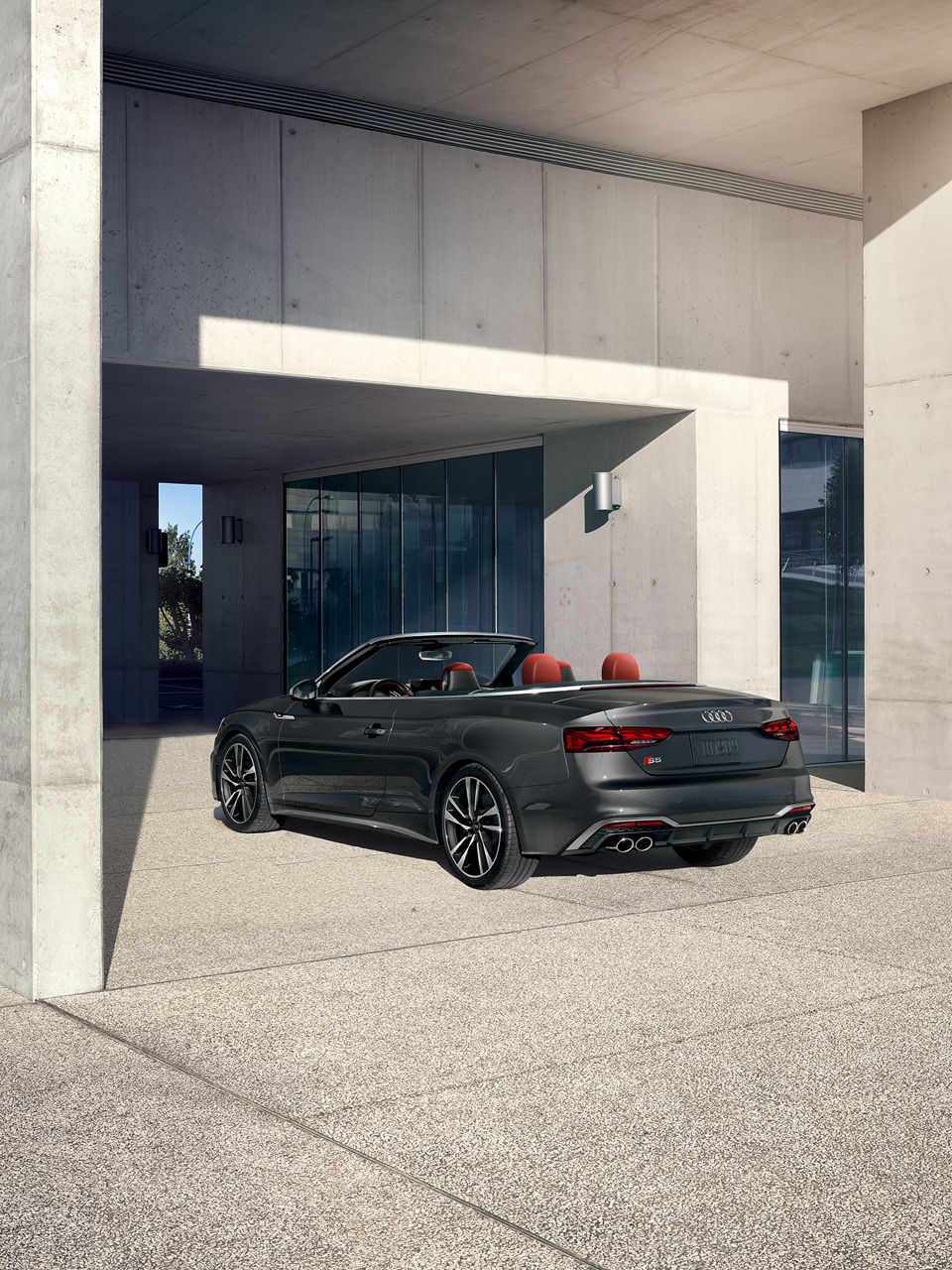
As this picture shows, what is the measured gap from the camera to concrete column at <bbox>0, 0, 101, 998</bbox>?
18.8 feet

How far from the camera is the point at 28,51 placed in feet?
18.8

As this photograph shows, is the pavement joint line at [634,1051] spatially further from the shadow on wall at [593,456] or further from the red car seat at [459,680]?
the shadow on wall at [593,456]

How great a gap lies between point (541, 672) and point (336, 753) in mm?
1467

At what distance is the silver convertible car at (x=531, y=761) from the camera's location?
300 inches

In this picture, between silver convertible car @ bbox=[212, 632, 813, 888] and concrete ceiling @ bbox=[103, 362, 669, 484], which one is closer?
silver convertible car @ bbox=[212, 632, 813, 888]

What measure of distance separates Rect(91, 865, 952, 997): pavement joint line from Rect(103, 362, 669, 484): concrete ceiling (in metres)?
6.81

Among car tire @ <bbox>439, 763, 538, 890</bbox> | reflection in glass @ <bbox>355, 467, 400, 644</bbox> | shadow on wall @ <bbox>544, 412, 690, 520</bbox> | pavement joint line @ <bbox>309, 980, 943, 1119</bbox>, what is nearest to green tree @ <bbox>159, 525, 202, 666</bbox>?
reflection in glass @ <bbox>355, 467, 400, 644</bbox>

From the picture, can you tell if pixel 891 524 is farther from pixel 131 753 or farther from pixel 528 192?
pixel 131 753

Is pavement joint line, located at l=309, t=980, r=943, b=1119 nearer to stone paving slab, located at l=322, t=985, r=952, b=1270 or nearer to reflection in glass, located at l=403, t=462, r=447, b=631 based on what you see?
stone paving slab, located at l=322, t=985, r=952, b=1270

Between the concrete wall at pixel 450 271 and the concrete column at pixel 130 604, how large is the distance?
1311 centimetres

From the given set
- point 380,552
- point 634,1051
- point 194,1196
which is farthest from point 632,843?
point 380,552

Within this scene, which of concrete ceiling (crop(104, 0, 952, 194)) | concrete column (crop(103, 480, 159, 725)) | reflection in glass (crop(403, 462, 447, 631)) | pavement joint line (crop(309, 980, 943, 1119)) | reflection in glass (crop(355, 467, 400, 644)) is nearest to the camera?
pavement joint line (crop(309, 980, 943, 1119))

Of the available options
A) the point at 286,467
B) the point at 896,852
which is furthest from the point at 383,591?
the point at 896,852

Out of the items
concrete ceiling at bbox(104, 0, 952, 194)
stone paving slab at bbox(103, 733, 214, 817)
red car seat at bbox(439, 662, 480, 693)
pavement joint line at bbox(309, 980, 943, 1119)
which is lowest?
stone paving slab at bbox(103, 733, 214, 817)
